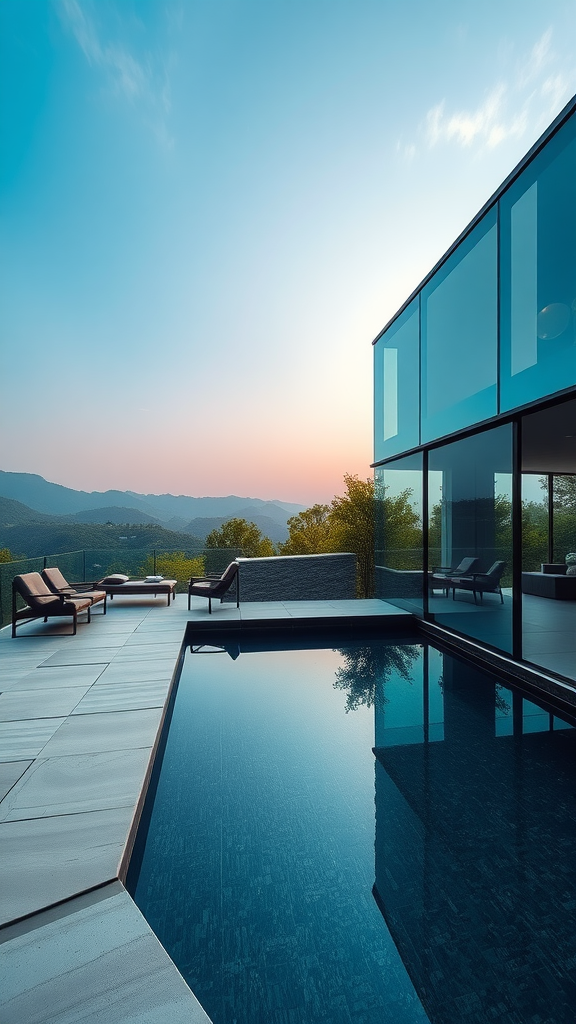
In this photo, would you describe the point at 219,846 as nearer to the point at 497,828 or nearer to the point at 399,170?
the point at 497,828

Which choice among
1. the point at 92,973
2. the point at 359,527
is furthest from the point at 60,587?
the point at 359,527

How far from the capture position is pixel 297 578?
9.64 meters

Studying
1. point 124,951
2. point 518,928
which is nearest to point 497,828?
point 518,928

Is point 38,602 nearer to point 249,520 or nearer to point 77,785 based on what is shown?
point 77,785

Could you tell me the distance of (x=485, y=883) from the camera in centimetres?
221

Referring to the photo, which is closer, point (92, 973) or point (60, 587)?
point (92, 973)

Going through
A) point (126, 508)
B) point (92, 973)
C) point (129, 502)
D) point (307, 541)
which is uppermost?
point (129, 502)

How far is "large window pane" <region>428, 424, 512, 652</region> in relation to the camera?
5488mm

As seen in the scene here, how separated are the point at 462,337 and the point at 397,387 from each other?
2196 millimetres

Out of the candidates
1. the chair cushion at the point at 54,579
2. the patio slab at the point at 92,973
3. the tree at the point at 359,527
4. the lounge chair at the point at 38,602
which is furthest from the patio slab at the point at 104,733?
the tree at the point at 359,527

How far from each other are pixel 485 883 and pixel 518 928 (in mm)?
263

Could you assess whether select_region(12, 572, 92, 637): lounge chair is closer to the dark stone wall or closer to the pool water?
the pool water

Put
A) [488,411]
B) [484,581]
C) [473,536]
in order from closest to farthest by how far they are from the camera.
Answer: [488,411] < [484,581] < [473,536]

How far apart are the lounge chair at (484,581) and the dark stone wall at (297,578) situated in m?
3.52
